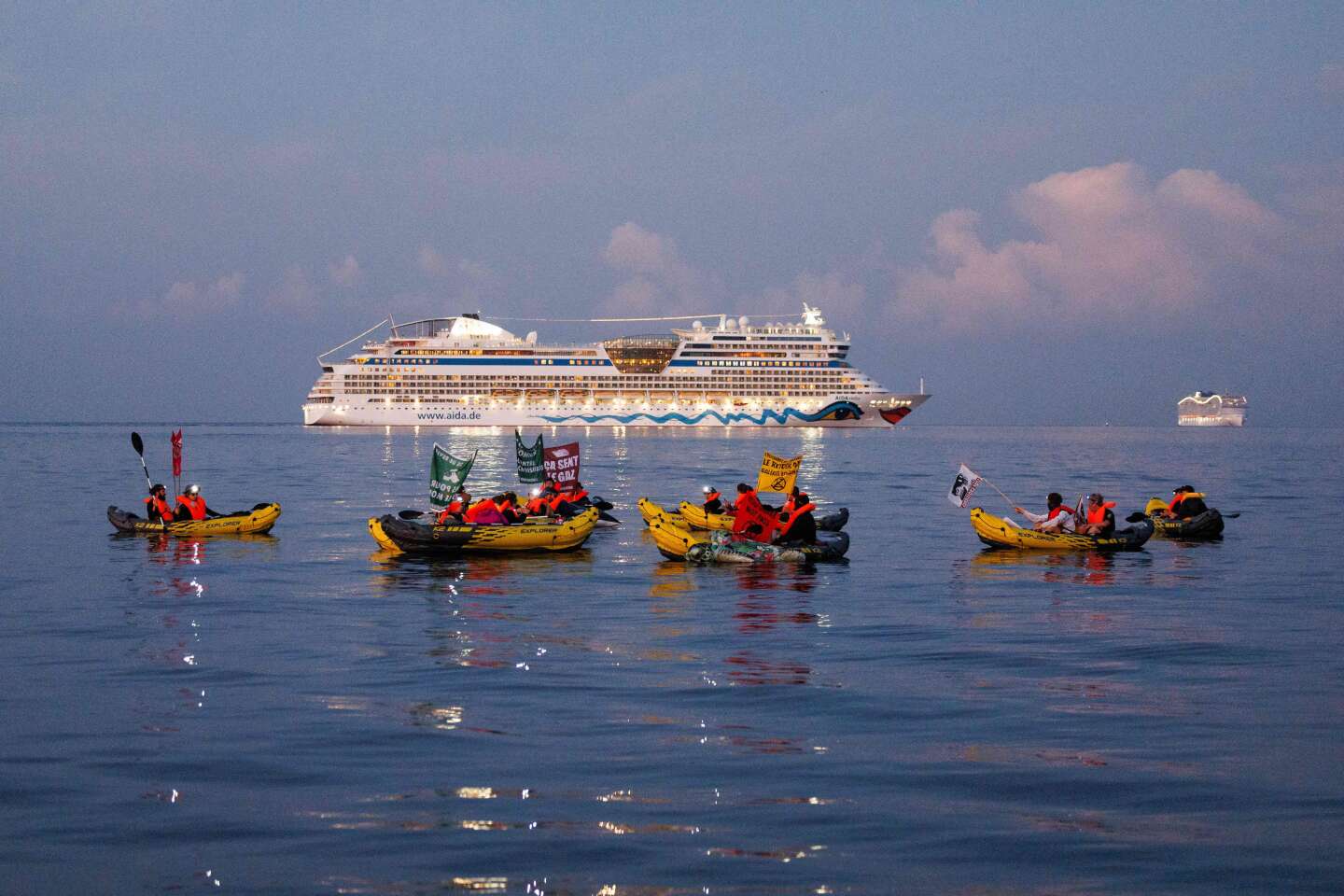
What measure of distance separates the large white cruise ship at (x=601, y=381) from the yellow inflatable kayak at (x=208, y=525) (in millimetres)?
110979

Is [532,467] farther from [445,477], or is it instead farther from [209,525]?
[209,525]

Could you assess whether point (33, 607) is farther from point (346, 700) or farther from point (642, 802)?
point (642, 802)

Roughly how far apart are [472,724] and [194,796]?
260 cm

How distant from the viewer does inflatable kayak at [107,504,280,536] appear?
28328 mm

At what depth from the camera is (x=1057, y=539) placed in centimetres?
2559

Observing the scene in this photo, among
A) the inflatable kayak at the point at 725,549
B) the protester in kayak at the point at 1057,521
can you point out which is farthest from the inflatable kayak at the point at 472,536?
the protester in kayak at the point at 1057,521

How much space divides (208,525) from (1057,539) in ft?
57.4

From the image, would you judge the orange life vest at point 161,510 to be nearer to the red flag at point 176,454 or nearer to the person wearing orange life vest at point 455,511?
the red flag at point 176,454

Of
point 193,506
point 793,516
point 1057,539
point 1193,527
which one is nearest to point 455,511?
point 793,516

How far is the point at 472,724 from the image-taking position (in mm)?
11016

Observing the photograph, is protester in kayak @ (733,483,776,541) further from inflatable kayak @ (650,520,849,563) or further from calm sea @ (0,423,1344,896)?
calm sea @ (0,423,1344,896)

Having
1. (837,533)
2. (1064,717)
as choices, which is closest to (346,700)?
(1064,717)

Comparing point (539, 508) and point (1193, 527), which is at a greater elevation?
point (539, 508)

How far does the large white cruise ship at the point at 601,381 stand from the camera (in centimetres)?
14200
